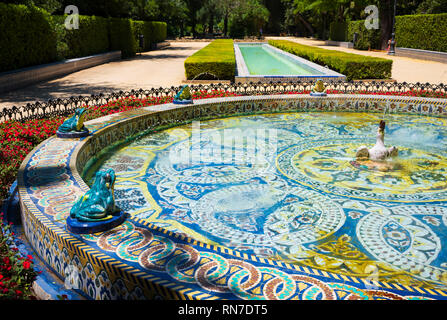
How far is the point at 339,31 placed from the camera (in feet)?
144

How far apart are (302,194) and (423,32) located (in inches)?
1091

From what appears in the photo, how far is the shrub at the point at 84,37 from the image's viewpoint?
2000 centimetres

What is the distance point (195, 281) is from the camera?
2.82 metres

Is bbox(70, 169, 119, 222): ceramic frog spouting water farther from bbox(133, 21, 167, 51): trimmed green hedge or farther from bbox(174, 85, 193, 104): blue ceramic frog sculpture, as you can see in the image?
bbox(133, 21, 167, 51): trimmed green hedge

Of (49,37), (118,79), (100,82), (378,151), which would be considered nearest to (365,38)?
(118,79)

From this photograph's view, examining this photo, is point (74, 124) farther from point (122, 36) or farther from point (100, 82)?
point (122, 36)

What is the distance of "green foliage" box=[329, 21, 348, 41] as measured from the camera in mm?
43300

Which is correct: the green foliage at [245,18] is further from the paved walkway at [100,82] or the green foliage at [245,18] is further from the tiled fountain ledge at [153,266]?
the tiled fountain ledge at [153,266]

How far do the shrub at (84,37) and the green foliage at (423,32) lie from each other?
22474 millimetres

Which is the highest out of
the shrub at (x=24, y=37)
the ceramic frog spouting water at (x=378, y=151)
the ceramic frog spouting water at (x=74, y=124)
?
the shrub at (x=24, y=37)

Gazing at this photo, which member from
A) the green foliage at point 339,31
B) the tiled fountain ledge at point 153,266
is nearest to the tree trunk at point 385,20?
the green foliage at point 339,31

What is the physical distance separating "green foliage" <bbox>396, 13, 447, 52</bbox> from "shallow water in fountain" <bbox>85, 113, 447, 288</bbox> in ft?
69.2

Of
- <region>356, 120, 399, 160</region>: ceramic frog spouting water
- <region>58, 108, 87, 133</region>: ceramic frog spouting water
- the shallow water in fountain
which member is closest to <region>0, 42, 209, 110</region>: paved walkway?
<region>58, 108, 87, 133</region>: ceramic frog spouting water

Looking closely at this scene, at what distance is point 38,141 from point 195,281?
16.7 feet
